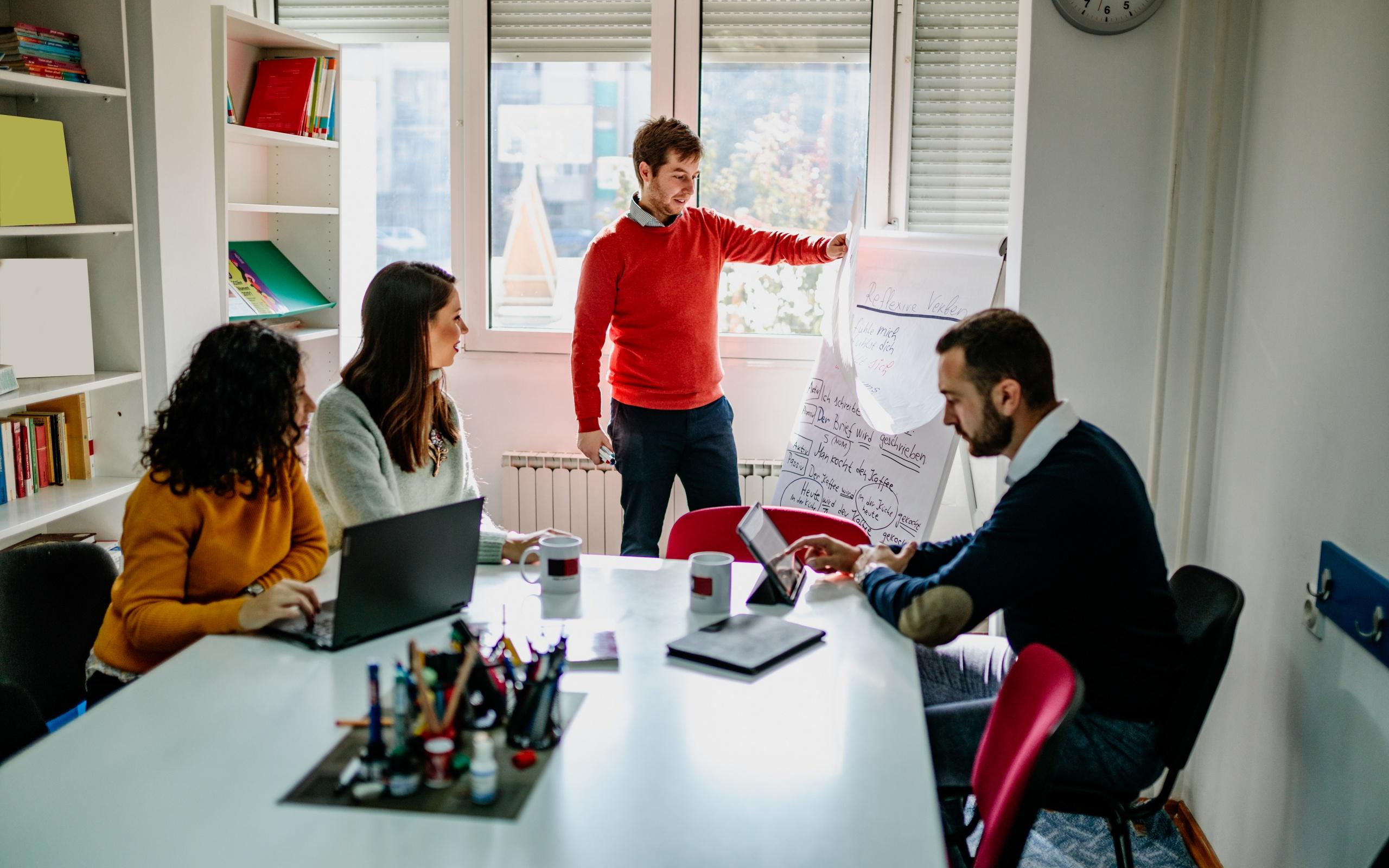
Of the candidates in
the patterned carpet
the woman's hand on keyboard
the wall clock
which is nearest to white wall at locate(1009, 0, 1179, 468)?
the wall clock

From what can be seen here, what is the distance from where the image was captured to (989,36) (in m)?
3.86

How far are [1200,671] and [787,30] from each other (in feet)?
9.23

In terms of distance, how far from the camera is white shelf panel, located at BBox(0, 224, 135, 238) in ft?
9.53

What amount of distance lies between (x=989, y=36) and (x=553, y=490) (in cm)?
223

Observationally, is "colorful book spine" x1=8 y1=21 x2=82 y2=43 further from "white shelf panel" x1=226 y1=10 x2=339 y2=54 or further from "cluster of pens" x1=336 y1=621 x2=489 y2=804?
"cluster of pens" x1=336 y1=621 x2=489 y2=804

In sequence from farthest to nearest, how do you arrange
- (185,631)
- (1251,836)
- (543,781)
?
1. (1251,836)
2. (185,631)
3. (543,781)

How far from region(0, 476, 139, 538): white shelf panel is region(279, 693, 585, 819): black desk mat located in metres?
1.84

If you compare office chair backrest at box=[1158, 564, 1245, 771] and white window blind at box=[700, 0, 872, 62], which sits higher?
white window blind at box=[700, 0, 872, 62]

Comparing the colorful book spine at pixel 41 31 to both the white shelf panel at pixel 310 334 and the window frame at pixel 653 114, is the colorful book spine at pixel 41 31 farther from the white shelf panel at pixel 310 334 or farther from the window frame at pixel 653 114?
the window frame at pixel 653 114

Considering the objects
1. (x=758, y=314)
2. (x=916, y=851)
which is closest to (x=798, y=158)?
A: (x=758, y=314)

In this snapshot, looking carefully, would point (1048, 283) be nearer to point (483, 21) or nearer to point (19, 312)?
point (483, 21)

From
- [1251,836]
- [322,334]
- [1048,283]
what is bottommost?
[1251,836]

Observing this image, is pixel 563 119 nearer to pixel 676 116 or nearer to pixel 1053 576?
pixel 676 116

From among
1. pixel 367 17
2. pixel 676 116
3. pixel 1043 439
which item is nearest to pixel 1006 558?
pixel 1043 439
